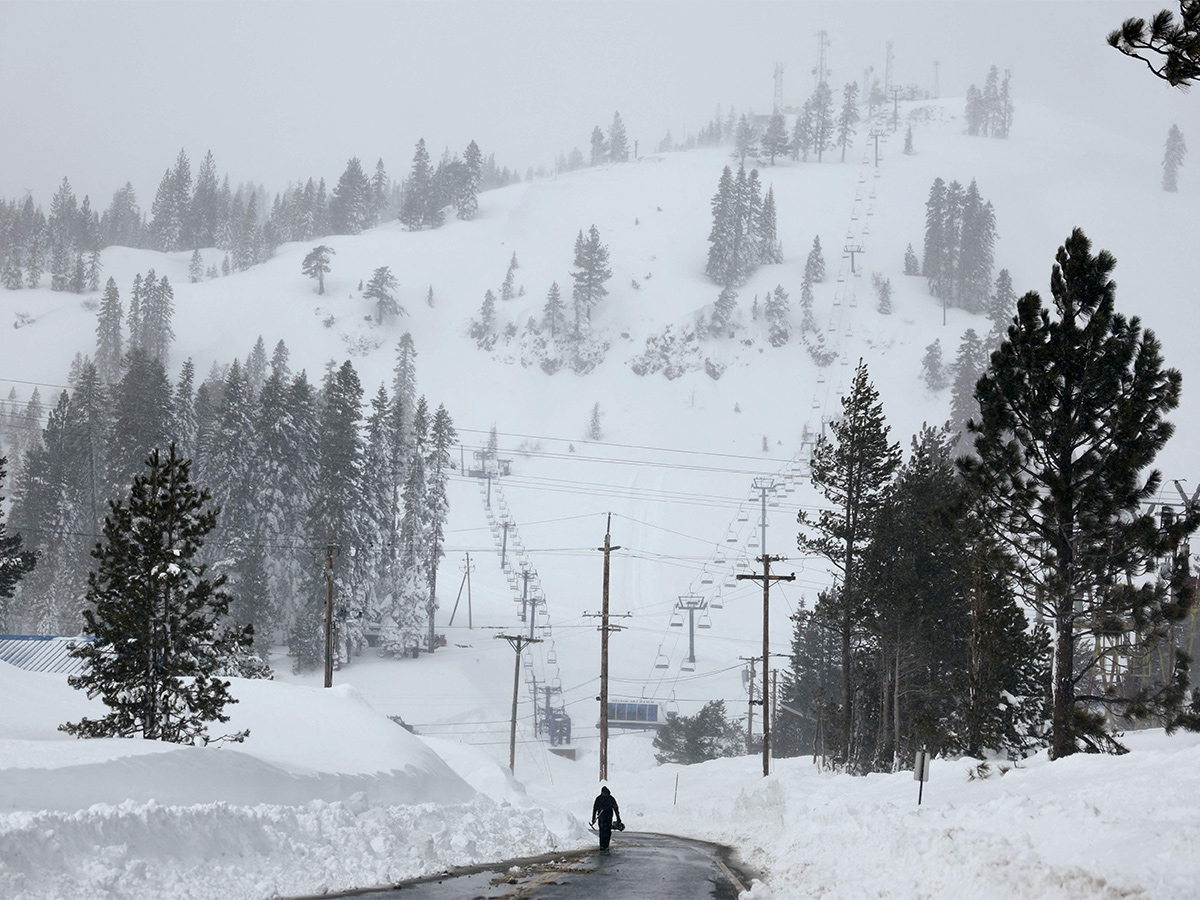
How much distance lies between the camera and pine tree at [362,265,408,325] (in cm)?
17725

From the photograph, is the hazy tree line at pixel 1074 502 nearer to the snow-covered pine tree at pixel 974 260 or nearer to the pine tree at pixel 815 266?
the pine tree at pixel 815 266

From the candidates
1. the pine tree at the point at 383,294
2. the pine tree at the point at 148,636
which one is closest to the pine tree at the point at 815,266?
the pine tree at the point at 383,294

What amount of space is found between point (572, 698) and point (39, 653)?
44841 millimetres

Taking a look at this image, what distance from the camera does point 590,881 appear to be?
1490cm

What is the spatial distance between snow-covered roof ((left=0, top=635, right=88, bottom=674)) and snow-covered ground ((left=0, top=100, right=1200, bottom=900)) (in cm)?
1272

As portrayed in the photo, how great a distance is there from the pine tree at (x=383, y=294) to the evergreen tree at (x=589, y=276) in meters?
30.4

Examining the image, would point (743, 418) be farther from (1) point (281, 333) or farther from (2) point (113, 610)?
(2) point (113, 610)

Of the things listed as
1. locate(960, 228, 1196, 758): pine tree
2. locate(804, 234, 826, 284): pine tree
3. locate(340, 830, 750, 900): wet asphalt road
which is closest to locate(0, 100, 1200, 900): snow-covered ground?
locate(340, 830, 750, 900): wet asphalt road

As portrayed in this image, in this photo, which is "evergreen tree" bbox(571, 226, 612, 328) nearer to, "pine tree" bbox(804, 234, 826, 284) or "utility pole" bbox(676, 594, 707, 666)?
"pine tree" bbox(804, 234, 826, 284)

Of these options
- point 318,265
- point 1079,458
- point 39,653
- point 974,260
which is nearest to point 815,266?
point 974,260

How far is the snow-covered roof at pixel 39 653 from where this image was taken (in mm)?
39531

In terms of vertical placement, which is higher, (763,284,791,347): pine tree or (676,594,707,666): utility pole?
(763,284,791,347): pine tree

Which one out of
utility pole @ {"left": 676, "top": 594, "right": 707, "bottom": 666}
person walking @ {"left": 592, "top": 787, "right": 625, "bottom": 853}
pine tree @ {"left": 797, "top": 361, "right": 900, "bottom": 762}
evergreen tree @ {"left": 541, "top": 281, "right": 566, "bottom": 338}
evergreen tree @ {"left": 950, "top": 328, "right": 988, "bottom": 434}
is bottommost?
utility pole @ {"left": 676, "top": 594, "right": 707, "bottom": 666}

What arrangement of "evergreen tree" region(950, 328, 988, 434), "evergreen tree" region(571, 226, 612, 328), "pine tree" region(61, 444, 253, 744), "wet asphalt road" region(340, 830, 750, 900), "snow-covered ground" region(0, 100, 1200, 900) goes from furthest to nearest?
"evergreen tree" region(571, 226, 612, 328)
"evergreen tree" region(950, 328, 988, 434)
"pine tree" region(61, 444, 253, 744)
"wet asphalt road" region(340, 830, 750, 900)
"snow-covered ground" region(0, 100, 1200, 900)
